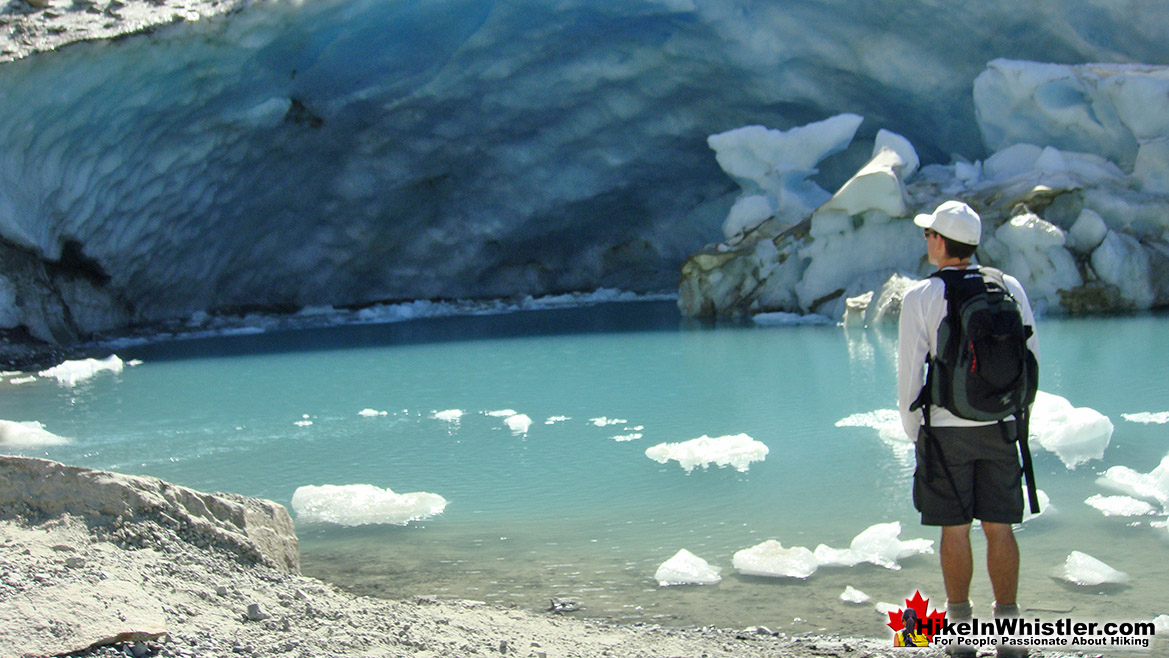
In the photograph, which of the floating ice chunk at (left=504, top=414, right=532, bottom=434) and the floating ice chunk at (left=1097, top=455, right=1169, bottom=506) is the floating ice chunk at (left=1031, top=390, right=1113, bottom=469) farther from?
the floating ice chunk at (left=504, top=414, right=532, bottom=434)

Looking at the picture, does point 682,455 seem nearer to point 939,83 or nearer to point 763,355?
point 763,355

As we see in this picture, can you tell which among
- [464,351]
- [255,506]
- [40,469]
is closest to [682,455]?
[255,506]

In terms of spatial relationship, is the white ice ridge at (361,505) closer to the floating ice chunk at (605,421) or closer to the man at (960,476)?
the floating ice chunk at (605,421)

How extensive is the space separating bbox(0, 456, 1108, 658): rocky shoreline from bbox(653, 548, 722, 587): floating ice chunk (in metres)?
0.36

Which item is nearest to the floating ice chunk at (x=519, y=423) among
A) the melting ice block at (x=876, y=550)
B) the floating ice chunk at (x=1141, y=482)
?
the melting ice block at (x=876, y=550)

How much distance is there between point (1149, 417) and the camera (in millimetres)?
4590

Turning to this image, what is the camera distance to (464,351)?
949 cm

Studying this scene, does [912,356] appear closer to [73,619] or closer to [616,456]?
[73,619]

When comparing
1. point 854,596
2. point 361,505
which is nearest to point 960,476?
point 854,596

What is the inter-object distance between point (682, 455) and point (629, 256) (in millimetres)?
12883

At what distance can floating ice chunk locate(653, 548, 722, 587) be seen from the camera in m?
2.86

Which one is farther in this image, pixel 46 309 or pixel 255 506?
pixel 46 309

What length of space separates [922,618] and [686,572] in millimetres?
774

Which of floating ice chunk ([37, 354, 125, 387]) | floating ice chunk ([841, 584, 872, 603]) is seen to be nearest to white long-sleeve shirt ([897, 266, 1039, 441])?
floating ice chunk ([841, 584, 872, 603])
